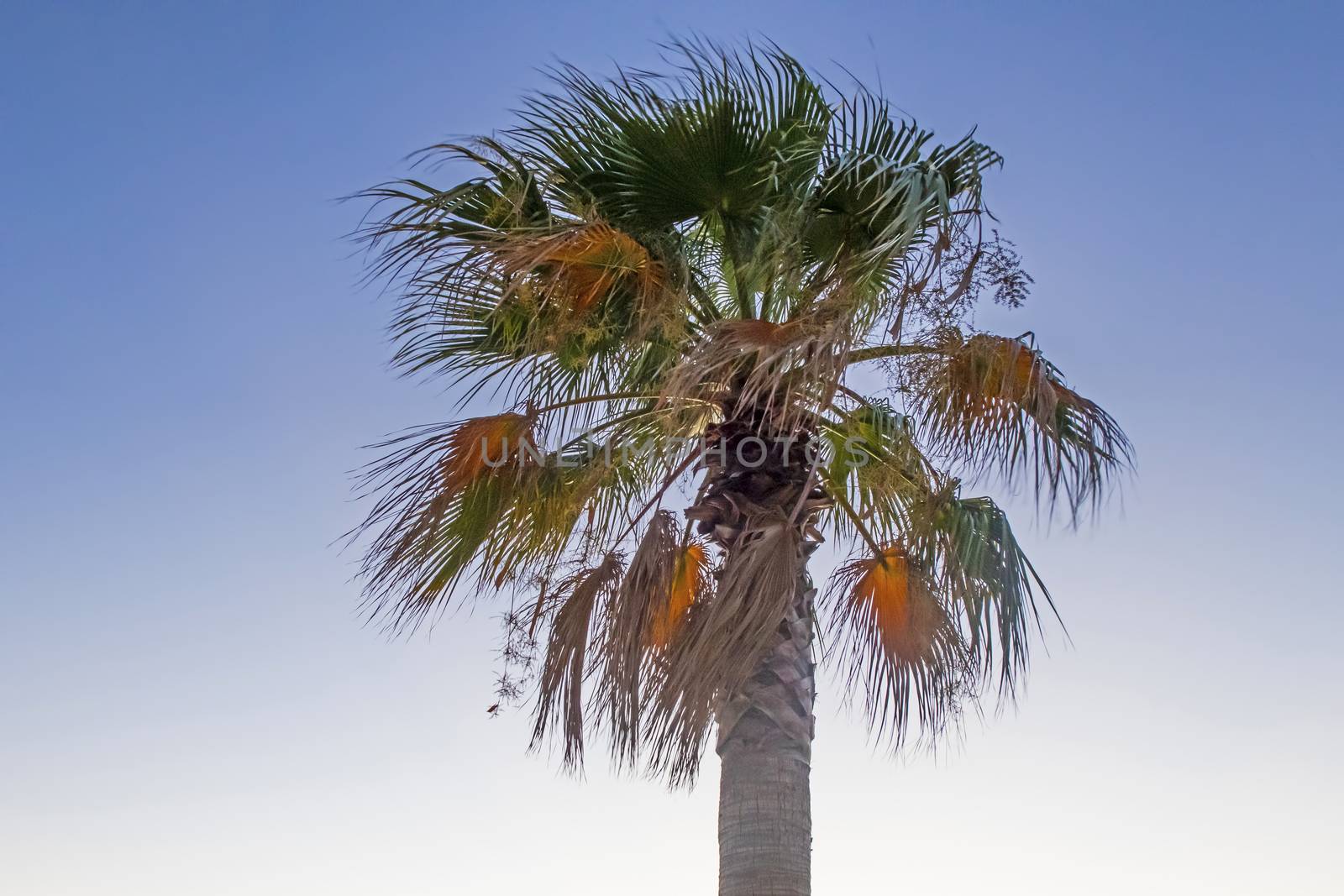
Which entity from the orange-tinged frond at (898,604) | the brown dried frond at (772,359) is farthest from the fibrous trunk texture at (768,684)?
the orange-tinged frond at (898,604)

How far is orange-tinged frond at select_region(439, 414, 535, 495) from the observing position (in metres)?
7.09

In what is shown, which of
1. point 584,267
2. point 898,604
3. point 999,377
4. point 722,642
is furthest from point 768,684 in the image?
point 584,267

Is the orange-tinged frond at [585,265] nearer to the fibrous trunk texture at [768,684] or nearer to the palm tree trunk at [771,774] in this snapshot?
the fibrous trunk texture at [768,684]

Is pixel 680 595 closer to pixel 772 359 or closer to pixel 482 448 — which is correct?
pixel 482 448

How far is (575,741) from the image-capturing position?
679 centimetres

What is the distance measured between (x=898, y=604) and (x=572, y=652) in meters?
2.01

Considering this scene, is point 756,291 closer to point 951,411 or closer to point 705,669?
point 951,411

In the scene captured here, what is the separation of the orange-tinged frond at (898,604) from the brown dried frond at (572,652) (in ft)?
5.47

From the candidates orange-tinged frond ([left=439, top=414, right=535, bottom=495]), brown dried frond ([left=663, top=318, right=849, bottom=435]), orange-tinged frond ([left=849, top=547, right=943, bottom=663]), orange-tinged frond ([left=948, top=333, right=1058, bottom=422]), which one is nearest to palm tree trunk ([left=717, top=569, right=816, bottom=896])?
orange-tinged frond ([left=849, top=547, right=943, bottom=663])

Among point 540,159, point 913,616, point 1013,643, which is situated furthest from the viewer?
point 913,616

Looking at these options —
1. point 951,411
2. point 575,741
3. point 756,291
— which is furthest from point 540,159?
point 575,741

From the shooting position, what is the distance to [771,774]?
247 inches

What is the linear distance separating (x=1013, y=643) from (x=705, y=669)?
5.10ft

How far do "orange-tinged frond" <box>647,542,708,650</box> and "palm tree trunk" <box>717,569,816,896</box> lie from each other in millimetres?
478
